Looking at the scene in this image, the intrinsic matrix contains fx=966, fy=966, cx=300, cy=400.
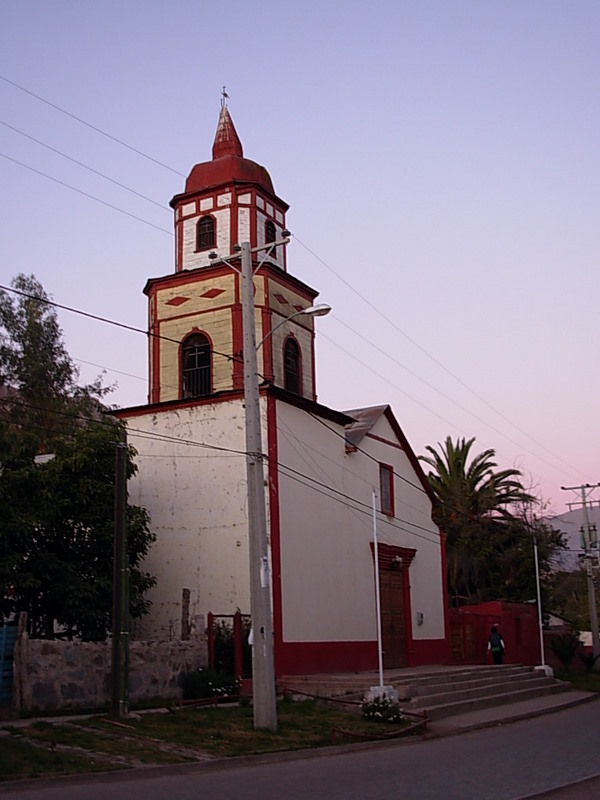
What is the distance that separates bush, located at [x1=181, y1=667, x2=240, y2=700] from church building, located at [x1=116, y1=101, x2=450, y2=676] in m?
1.83

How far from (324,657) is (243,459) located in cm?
548

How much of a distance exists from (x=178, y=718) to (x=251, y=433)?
204 inches

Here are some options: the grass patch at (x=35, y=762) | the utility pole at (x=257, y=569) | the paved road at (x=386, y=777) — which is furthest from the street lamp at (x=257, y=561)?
the grass patch at (x=35, y=762)

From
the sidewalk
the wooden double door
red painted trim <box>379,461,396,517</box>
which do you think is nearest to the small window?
red painted trim <box>379,461,396,517</box>

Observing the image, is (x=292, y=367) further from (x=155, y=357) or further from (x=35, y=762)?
(x=35, y=762)

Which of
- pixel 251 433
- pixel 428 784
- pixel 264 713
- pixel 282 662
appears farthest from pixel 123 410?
pixel 428 784

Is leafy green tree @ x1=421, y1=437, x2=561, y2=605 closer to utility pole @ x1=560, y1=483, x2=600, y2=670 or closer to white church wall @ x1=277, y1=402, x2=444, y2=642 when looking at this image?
utility pole @ x1=560, y1=483, x2=600, y2=670

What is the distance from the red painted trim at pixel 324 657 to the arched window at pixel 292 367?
6880 millimetres

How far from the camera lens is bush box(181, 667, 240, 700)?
786 inches

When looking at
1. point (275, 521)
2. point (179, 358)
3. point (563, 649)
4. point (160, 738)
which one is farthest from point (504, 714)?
point (563, 649)

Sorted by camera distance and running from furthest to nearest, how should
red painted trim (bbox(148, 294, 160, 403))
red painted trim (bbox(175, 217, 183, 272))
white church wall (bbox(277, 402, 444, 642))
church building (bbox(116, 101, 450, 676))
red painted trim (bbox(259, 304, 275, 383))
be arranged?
red painted trim (bbox(175, 217, 183, 272)), red painted trim (bbox(148, 294, 160, 403)), red painted trim (bbox(259, 304, 275, 383)), white church wall (bbox(277, 402, 444, 642)), church building (bbox(116, 101, 450, 676))

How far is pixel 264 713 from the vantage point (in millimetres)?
16281

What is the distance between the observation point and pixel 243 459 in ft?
79.5

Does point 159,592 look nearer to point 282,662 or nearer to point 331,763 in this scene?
point 282,662
